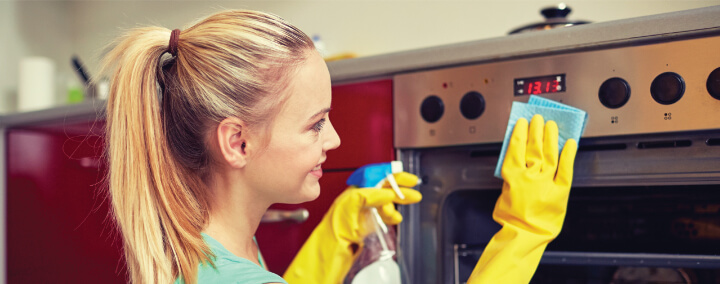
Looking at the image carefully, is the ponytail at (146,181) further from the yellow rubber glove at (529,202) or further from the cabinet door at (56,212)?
the cabinet door at (56,212)

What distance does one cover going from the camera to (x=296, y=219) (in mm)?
1109

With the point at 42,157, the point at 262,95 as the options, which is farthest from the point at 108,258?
the point at 262,95

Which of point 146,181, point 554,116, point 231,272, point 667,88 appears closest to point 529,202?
point 554,116

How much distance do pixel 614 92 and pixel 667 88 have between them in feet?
0.21

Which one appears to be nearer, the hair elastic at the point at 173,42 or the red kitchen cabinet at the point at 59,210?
the hair elastic at the point at 173,42

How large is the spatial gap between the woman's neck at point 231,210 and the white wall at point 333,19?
340 mm

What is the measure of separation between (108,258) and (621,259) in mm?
1119

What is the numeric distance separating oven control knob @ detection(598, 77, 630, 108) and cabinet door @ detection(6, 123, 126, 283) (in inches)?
42.8

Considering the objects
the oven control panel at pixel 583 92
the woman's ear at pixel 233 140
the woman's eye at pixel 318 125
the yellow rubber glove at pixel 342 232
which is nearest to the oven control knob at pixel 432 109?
the oven control panel at pixel 583 92

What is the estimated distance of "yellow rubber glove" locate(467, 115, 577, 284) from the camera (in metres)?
0.78

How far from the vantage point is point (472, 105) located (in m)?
0.93

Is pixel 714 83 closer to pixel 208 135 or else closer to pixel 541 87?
pixel 541 87

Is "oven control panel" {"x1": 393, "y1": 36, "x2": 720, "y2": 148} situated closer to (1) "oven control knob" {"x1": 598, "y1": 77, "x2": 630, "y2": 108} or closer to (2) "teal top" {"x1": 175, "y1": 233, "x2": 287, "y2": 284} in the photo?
(1) "oven control knob" {"x1": 598, "y1": 77, "x2": 630, "y2": 108}

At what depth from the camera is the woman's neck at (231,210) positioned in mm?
845
